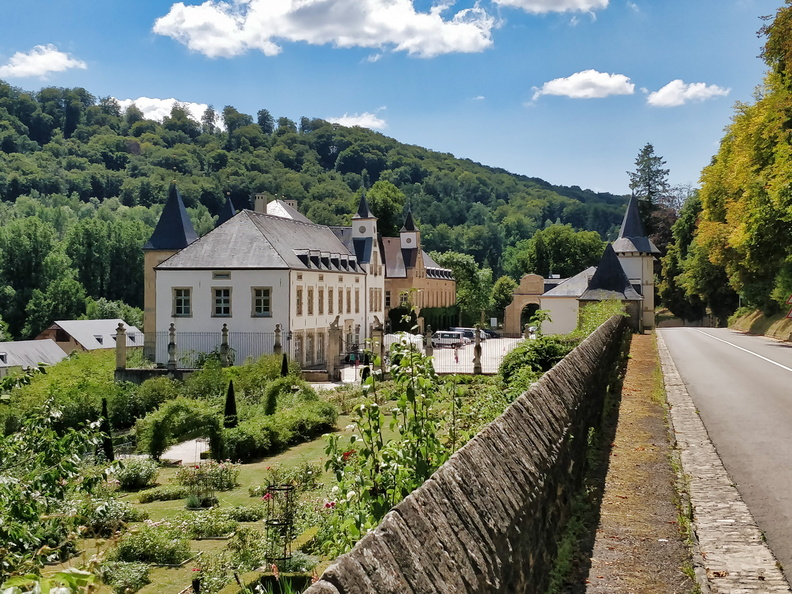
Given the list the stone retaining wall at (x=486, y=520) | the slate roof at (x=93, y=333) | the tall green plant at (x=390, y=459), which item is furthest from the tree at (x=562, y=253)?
the stone retaining wall at (x=486, y=520)

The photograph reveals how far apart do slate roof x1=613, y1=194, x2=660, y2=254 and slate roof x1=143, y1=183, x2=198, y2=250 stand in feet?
99.4

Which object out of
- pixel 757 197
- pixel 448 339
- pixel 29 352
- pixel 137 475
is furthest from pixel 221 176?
pixel 137 475

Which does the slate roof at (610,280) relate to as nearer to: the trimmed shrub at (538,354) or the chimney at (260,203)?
the chimney at (260,203)

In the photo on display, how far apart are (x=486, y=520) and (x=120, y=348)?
36021mm

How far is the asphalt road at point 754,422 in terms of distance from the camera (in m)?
8.14

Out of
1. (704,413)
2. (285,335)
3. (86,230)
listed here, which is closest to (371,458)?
(704,413)

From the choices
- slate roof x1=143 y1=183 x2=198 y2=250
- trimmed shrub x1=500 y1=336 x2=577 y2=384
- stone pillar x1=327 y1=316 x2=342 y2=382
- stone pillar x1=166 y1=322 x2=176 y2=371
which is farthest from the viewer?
slate roof x1=143 y1=183 x2=198 y2=250

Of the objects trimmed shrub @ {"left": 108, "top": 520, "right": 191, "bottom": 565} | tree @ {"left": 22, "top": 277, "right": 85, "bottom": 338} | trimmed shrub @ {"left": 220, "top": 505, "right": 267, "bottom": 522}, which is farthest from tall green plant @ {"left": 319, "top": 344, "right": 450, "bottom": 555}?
tree @ {"left": 22, "top": 277, "right": 85, "bottom": 338}

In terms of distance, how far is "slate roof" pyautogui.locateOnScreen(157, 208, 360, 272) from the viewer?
42.8 meters

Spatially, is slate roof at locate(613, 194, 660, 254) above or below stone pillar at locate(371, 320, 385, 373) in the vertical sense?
above

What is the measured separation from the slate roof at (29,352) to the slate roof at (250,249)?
86.6ft

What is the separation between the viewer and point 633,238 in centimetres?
6116

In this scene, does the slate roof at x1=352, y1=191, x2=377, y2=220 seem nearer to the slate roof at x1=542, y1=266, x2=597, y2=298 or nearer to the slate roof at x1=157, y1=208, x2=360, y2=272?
the slate roof at x1=157, y1=208, x2=360, y2=272

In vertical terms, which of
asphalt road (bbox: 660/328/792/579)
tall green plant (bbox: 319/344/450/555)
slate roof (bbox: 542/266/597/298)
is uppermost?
slate roof (bbox: 542/266/597/298)
